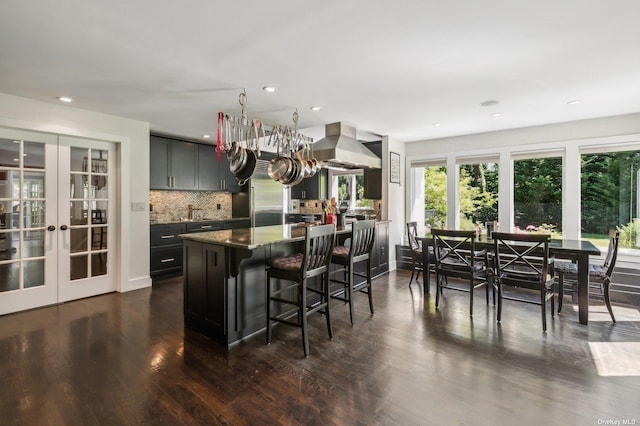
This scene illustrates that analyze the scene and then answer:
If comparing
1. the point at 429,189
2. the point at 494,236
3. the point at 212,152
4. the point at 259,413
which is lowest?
the point at 259,413

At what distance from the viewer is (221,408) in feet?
6.14

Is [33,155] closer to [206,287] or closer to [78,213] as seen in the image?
[78,213]

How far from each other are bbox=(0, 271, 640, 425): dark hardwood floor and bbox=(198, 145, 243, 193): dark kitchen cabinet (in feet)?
9.83

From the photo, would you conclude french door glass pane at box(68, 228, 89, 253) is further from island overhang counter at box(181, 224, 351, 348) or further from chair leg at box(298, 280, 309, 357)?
chair leg at box(298, 280, 309, 357)

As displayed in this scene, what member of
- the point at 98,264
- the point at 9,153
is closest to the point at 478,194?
the point at 98,264

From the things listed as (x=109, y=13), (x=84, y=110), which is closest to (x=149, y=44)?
(x=109, y=13)

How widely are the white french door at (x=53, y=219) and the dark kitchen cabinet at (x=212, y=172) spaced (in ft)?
5.47

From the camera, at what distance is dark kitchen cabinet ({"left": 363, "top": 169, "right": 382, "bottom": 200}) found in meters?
5.59

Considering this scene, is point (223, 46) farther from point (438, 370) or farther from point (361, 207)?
point (361, 207)

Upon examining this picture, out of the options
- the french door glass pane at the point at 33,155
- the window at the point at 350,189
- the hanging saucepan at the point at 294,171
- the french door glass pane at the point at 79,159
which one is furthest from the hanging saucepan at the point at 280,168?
the window at the point at 350,189

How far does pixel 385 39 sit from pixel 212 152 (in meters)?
4.50

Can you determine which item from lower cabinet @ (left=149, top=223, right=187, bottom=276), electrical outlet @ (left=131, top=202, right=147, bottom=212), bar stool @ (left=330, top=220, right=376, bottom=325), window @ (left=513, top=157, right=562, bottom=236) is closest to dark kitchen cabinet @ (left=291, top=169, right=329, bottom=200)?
lower cabinet @ (left=149, top=223, right=187, bottom=276)

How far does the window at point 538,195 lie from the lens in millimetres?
4730

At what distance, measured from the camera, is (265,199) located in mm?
6723
